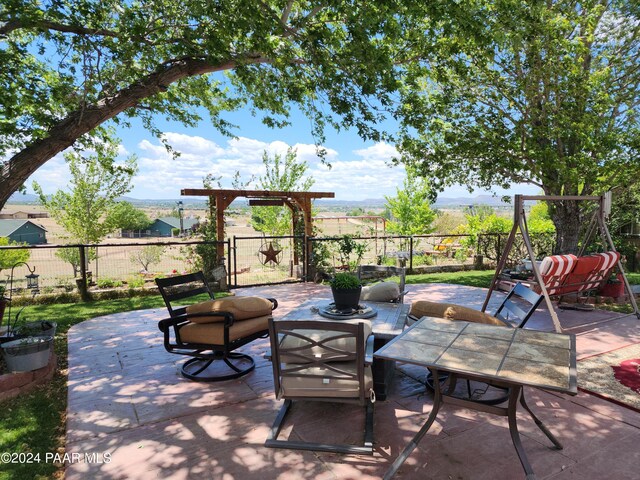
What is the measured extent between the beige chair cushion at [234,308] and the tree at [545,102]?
410 cm

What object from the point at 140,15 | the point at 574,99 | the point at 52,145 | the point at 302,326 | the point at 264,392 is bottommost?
the point at 264,392

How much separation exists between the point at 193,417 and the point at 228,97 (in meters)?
7.13

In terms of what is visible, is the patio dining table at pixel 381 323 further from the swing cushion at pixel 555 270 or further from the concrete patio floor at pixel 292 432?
the swing cushion at pixel 555 270

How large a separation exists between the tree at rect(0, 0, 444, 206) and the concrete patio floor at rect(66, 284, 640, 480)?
255 cm

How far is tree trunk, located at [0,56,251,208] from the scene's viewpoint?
409cm

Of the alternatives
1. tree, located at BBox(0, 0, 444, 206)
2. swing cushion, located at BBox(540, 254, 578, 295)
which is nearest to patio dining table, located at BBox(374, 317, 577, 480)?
swing cushion, located at BBox(540, 254, 578, 295)

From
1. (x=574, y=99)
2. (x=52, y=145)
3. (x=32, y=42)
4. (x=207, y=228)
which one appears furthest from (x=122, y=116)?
(x=574, y=99)

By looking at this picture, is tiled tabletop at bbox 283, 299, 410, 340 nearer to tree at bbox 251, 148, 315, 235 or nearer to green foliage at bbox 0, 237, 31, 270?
green foliage at bbox 0, 237, 31, 270

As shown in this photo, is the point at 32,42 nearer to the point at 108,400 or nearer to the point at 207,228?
the point at 207,228

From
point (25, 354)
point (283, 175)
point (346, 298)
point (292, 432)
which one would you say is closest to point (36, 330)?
point (25, 354)

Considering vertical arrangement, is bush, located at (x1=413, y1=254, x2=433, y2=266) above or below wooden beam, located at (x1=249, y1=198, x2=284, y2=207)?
below

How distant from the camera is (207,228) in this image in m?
8.75

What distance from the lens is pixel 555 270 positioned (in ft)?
15.9

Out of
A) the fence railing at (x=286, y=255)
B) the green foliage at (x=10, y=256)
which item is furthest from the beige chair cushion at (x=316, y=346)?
the green foliage at (x=10, y=256)
